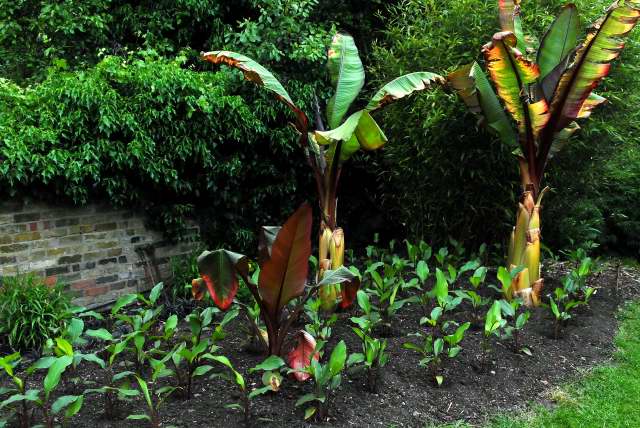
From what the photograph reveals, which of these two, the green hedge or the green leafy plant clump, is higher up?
the green hedge

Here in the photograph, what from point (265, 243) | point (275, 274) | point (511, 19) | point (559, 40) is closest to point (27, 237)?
point (265, 243)

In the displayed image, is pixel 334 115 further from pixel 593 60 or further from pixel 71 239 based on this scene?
pixel 71 239

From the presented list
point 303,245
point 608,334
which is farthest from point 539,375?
point 303,245

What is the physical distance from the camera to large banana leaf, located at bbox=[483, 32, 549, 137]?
4.65 metres

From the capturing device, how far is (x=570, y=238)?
7090 mm

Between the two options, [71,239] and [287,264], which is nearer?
[287,264]

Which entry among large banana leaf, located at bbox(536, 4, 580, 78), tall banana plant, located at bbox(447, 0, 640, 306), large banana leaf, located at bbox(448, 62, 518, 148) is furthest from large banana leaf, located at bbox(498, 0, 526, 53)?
large banana leaf, located at bbox(448, 62, 518, 148)

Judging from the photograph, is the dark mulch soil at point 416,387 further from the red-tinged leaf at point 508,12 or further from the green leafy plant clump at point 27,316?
the red-tinged leaf at point 508,12

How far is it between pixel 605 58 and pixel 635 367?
8.26 ft

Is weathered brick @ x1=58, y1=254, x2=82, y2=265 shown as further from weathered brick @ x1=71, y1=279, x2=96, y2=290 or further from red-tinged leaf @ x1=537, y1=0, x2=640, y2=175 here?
red-tinged leaf @ x1=537, y1=0, x2=640, y2=175

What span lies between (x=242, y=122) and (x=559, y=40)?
3414 millimetres

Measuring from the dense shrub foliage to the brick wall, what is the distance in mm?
2878

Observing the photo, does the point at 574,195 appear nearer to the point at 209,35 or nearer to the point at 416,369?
the point at 416,369

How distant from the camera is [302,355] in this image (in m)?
3.68
